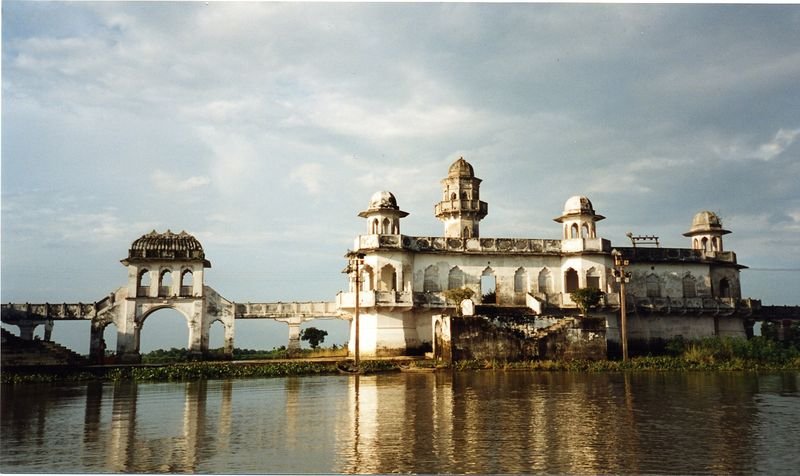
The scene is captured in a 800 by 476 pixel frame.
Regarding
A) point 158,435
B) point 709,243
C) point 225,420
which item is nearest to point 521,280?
point 709,243

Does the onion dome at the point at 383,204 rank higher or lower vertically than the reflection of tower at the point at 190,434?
higher

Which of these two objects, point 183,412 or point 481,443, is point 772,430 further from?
point 183,412

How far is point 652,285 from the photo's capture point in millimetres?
40312

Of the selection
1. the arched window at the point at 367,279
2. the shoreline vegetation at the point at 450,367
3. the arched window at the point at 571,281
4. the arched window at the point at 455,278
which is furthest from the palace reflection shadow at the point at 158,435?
the arched window at the point at 571,281

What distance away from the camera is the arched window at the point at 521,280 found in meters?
38.7

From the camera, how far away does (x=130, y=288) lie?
39.5m

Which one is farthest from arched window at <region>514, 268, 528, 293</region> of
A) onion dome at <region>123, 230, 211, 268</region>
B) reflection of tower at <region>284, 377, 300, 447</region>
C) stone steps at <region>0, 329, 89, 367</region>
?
stone steps at <region>0, 329, 89, 367</region>

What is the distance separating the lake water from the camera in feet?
34.5

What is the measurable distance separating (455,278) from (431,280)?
1.51 metres

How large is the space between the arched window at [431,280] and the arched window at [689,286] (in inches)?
648

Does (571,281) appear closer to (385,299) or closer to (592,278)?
(592,278)

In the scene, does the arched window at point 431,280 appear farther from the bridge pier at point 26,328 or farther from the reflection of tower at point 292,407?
the bridge pier at point 26,328

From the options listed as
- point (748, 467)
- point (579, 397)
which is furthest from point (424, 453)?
point (579, 397)

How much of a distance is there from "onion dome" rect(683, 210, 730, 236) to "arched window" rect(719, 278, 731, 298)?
3.36 meters
